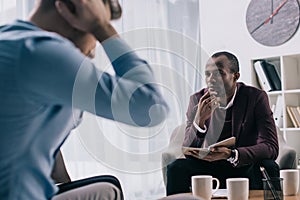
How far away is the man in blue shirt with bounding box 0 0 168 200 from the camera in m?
0.51

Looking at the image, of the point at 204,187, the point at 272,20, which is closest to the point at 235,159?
the point at 204,187

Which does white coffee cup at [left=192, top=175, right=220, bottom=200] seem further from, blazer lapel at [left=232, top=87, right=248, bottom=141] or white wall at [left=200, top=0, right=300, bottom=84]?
white wall at [left=200, top=0, right=300, bottom=84]

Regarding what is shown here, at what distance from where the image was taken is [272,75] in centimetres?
307

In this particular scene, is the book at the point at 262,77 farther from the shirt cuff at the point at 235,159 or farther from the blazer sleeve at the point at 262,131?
the shirt cuff at the point at 235,159

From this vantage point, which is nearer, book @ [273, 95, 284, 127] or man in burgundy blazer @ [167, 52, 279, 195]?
man in burgundy blazer @ [167, 52, 279, 195]

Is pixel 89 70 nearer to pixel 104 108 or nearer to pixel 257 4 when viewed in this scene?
pixel 104 108

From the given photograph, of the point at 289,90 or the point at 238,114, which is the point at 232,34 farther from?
the point at 238,114

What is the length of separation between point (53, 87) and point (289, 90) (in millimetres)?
2684

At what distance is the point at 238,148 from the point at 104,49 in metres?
1.52

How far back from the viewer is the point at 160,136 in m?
1.05

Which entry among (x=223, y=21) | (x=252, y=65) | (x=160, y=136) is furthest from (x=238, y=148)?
(x=223, y=21)

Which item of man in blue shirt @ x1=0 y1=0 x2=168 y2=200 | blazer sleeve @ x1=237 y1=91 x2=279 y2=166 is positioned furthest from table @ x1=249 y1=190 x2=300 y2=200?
man in blue shirt @ x1=0 y1=0 x2=168 y2=200

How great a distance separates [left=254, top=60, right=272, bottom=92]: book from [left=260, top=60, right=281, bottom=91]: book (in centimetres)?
2

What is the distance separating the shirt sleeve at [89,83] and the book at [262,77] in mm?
2597
